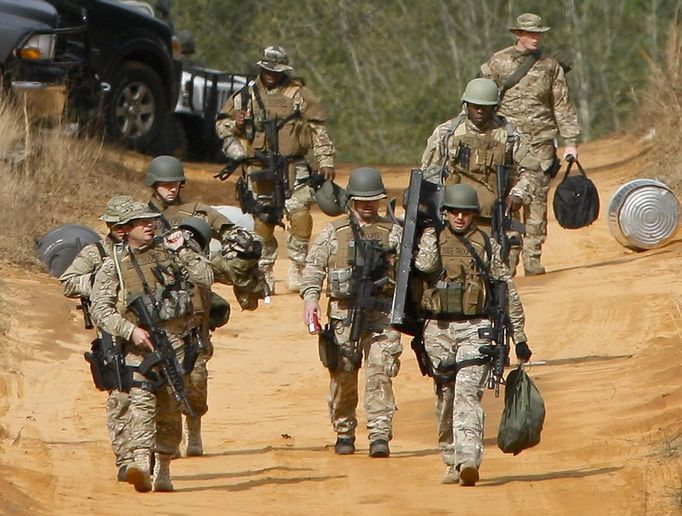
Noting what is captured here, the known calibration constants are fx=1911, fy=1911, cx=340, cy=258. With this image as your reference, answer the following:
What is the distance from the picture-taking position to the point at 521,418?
1023 cm

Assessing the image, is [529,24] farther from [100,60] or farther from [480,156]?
[100,60]

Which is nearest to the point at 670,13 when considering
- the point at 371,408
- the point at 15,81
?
the point at 15,81

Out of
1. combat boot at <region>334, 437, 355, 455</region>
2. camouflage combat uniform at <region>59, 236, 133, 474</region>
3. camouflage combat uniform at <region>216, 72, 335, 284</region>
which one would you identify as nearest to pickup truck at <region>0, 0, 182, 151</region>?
camouflage combat uniform at <region>216, 72, 335, 284</region>

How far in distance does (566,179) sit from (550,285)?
0.97 metres

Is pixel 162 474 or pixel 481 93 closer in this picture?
pixel 162 474

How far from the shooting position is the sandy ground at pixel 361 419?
32.9 ft

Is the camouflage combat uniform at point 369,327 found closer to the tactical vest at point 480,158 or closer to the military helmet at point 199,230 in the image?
the military helmet at point 199,230

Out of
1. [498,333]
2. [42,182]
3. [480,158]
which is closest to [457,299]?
[498,333]

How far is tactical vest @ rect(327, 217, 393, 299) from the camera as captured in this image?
11.3m

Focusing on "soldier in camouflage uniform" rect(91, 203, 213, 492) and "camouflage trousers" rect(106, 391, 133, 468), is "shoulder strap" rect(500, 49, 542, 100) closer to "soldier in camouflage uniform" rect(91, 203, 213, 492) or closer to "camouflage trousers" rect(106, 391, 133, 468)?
"soldier in camouflage uniform" rect(91, 203, 213, 492)

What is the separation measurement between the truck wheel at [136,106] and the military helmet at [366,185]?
10.7 meters

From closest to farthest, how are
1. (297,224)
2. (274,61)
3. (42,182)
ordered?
(274,61)
(297,224)
(42,182)

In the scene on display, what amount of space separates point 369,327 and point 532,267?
6.48m

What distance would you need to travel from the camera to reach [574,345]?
14.8 metres
